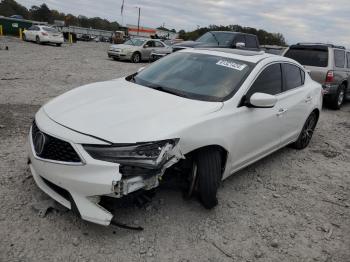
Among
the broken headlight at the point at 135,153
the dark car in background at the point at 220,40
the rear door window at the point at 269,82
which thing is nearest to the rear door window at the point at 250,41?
the dark car in background at the point at 220,40

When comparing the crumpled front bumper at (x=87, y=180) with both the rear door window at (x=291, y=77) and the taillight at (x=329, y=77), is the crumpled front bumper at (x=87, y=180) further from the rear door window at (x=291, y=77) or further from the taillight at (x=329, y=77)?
the taillight at (x=329, y=77)

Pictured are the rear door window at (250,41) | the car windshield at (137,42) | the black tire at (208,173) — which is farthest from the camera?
the car windshield at (137,42)

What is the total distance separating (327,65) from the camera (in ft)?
31.4

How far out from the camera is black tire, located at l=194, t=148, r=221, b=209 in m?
3.43

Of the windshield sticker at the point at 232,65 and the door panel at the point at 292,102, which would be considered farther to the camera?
the door panel at the point at 292,102

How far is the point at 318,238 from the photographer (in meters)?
3.48

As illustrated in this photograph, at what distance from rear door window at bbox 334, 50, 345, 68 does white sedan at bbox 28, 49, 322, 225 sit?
5.76 meters

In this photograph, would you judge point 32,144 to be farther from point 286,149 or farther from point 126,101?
point 286,149

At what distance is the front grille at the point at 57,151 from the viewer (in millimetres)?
2895

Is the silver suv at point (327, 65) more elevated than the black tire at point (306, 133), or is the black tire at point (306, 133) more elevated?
the silver suv at point (327, 65)

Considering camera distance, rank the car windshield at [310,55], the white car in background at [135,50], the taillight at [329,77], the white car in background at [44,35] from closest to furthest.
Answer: the taillight at [329,77], the car windshield at [310,55], the white car in background at [135,50], the white car in background at [44,35]

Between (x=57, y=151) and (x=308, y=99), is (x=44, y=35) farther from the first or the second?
(x=57, y=151)

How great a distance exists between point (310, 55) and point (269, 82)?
623 centimetres

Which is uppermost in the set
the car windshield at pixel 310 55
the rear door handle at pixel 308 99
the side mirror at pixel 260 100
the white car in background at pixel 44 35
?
the side mirror at pixel 260 100
